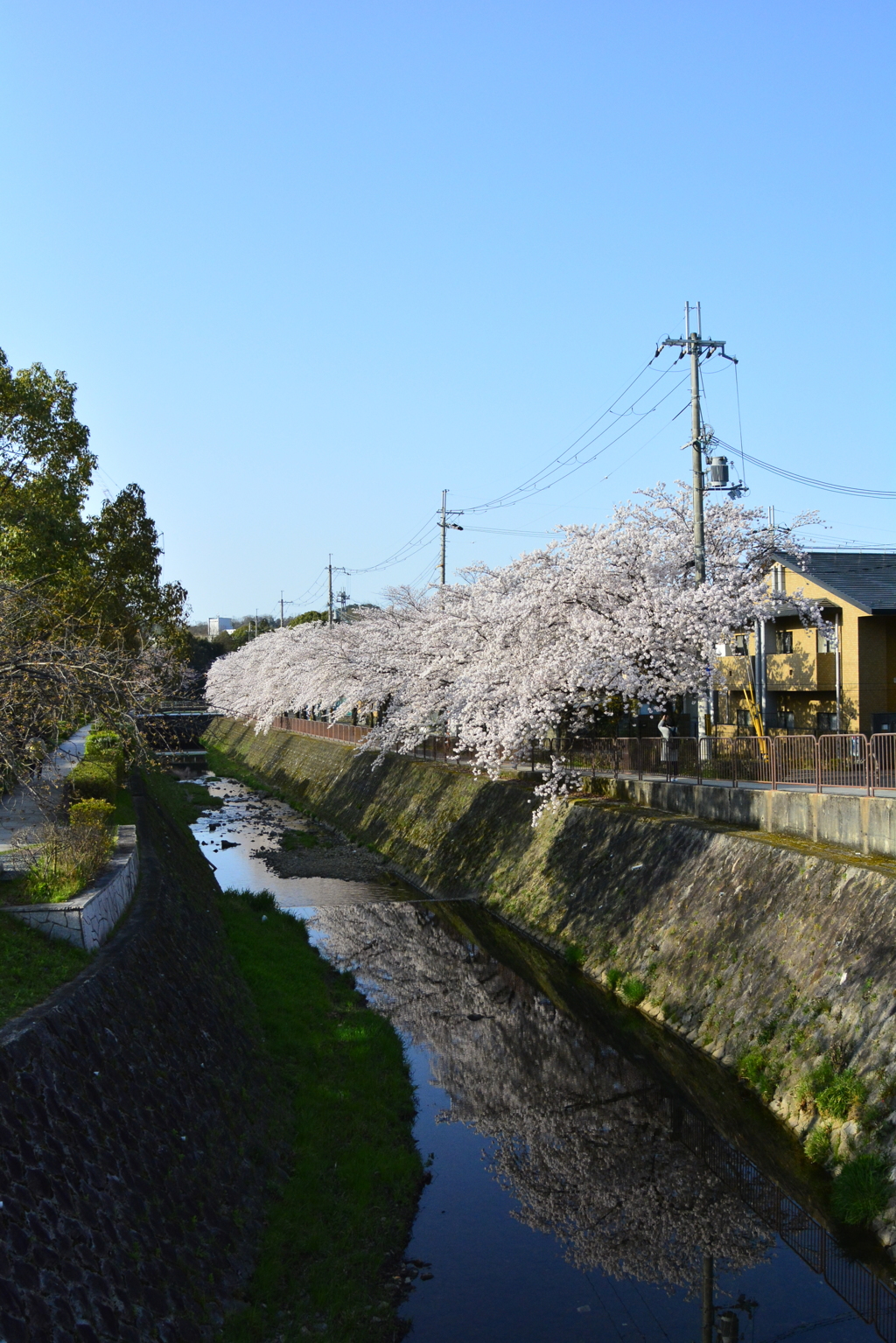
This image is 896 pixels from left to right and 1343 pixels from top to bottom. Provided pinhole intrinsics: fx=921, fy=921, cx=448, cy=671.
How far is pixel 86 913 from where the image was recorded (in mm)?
11352

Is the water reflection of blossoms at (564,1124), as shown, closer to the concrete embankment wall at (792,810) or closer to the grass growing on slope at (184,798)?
the concrete embankment wall at (792,810)

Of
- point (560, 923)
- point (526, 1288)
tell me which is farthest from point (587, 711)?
point (526, 1288)

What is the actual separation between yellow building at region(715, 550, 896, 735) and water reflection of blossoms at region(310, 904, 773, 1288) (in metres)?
10.5

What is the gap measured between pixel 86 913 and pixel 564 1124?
7089 millimetres

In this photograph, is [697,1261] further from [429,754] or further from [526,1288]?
[429,754]

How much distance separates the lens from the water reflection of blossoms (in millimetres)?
10266

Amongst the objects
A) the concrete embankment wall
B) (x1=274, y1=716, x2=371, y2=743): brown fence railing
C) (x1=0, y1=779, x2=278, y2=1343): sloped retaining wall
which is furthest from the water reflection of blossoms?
(x1=274, y1=716, x2=371, y2=743): brown fence railing

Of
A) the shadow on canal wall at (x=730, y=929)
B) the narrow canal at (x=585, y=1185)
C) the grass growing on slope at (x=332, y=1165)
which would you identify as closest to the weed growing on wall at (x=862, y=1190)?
the shadow on canal wall at (x=730, y=929)

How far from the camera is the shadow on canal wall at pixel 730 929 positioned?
1158cm

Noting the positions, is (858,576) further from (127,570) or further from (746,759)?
(127,570)

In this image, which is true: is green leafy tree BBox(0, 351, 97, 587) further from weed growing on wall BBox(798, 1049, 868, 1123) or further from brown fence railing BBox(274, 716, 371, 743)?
brown fence railing BBox(274, 716, 371, 743)

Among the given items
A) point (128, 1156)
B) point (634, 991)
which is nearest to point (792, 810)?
point (634, 991)

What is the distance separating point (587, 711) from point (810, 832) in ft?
39.2

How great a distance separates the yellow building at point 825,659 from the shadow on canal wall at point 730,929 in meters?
5.93
